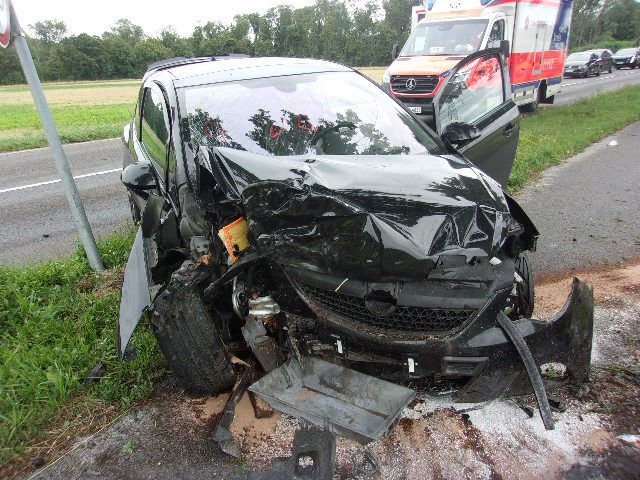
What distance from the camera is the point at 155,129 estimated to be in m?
3.43

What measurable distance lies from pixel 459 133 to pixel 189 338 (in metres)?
2.22

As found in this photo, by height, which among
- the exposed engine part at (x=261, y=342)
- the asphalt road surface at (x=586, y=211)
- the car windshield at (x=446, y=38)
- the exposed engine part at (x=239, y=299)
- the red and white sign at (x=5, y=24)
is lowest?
the asphalt road surface at (x=586, y=211)

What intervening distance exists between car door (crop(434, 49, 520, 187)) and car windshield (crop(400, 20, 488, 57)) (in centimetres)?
707

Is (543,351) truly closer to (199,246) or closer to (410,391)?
(410,391)

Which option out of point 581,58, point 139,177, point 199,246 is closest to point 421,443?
point 199,246

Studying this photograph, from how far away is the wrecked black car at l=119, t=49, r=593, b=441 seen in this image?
2057 mm

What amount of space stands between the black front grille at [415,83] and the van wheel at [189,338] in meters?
8.73

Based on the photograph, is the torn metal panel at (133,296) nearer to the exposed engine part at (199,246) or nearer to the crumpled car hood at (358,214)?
the exposed engine part at (199,246)

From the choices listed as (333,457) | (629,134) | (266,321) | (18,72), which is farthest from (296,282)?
(18,72)

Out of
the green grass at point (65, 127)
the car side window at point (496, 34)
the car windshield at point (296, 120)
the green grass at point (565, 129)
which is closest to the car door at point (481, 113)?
the car windshield at point (296, 120)

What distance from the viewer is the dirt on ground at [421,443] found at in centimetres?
214

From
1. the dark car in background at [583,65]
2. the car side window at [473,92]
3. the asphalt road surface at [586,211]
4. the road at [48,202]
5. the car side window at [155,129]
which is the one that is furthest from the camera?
the dark car in background at [583,65]

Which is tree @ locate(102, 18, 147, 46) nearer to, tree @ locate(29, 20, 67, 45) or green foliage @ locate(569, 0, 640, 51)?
tree @ locate(29, 20, 67, 45)

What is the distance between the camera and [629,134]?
966 centimetres
